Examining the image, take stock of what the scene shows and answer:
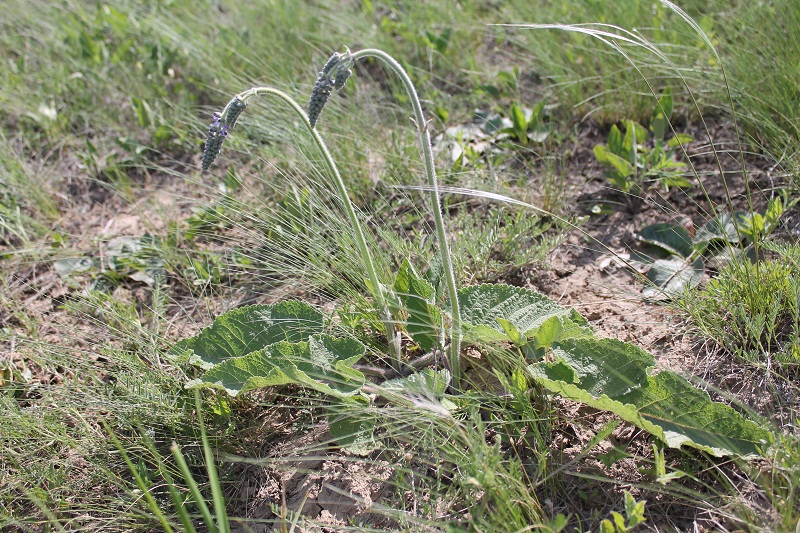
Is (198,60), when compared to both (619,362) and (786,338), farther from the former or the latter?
(786,338)

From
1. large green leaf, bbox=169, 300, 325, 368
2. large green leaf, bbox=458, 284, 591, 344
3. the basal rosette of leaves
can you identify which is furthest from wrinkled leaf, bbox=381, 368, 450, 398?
large green leaf, bbox=169, 300, 325, 368

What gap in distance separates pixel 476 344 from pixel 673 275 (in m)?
0.75

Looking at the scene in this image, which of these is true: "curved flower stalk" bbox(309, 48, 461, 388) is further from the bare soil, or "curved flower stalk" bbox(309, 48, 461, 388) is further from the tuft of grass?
the tuft of grass

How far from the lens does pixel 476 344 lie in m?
1.71

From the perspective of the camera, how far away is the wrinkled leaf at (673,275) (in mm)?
2027

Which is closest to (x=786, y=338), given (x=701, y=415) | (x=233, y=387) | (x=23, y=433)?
(x=701, y=415)

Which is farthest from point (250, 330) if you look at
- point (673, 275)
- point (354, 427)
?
point (673, 275)

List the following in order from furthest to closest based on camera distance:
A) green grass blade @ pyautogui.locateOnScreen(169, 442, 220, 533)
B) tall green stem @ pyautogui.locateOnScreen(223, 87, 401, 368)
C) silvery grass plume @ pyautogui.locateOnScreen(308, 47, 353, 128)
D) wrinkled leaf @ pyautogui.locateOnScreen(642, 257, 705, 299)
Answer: wrinkled leaf @ pyautogui.locateOnScreen(642, 257, 705, 299) < tall green stem @ pyautogui.locateOnScreen(223, 87, 401, 368) < silvery grass plume @ pyautogui.locateOnScreen(308, 47, 353, 128) < green grass blade @ pyautogui.locateOnScreen(169, 442, 220, 533)

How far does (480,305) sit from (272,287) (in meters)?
0.85

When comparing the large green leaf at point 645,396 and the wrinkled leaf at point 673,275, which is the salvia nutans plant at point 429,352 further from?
the wrinkled leaf at point 673,275

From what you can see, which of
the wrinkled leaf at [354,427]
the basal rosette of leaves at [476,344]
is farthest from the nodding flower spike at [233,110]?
the wrinkled leaf at [354,427]

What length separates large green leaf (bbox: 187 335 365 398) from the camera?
162cm

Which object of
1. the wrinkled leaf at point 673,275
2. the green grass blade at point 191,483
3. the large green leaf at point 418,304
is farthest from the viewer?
the wrinkled leaf at point 673,275

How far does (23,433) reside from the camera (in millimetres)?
1812
